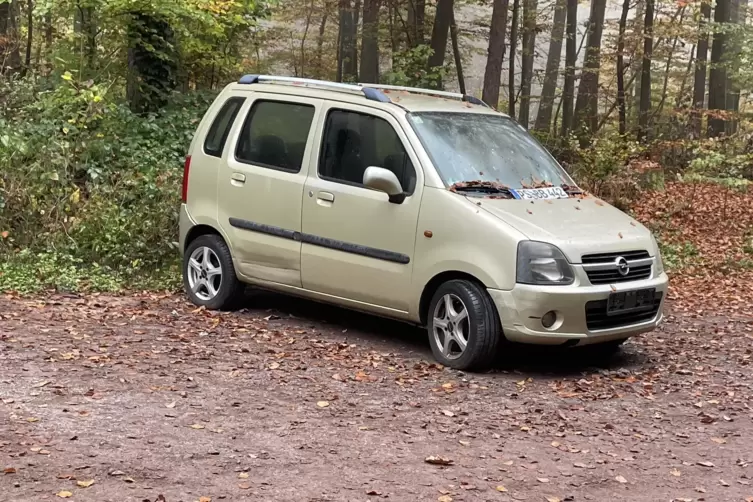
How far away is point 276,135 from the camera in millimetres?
8281

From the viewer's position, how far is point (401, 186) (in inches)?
288

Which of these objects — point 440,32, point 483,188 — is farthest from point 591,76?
point 483,188

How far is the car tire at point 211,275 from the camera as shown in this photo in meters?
8.55

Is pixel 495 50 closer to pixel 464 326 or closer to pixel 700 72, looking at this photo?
pixel 464 326

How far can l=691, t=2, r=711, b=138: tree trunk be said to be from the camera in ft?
75.1

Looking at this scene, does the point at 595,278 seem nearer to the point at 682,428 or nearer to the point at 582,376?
the point at 582,376

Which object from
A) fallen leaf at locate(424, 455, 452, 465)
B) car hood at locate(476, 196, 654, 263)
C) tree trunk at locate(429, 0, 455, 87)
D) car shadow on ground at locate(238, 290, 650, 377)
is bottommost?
car shadow on ground at locate(238, 290, 650, 377)

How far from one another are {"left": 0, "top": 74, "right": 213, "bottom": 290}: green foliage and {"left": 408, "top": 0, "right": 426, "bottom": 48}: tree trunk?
10.4 m

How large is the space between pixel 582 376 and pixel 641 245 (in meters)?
1.14

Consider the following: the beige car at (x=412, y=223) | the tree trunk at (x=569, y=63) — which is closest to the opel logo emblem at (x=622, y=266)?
the beige car at (x=412, y=223)

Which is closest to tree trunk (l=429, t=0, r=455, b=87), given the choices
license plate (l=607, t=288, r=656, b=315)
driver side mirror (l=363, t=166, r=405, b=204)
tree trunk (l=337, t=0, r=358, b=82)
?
tree trunk (l=337, t=0, r=358, b=82)

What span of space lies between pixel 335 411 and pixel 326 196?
2.35m

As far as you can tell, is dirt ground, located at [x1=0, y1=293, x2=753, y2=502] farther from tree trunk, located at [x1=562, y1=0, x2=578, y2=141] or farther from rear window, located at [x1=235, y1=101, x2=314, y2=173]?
tree trunk, located at [x1=562, y1=0, x2=578, y2=141]

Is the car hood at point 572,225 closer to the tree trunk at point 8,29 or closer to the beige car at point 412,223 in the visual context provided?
the beige car at point 412,223
